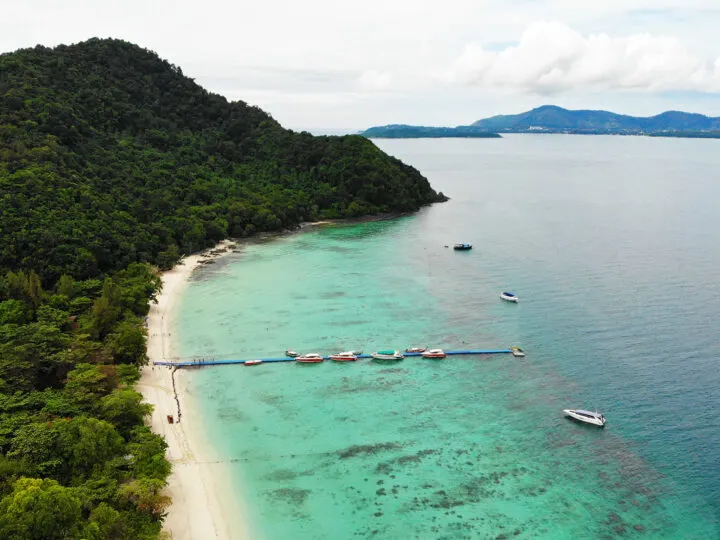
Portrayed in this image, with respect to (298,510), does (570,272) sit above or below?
above

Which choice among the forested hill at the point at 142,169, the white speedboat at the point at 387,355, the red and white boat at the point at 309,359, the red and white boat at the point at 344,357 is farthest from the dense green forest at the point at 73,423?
the white speedboat at the point at 387,355

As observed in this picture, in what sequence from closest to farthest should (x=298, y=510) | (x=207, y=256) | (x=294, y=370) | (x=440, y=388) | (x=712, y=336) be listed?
(x=298, y=510)
(x=440, y=388)
(x=294, y=370)
(x=712, y=336)
(x=207, y=256)

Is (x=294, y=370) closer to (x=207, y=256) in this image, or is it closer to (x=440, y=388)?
(x=440, y=388)

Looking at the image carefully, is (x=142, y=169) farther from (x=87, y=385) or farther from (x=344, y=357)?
(x=87, y=385)

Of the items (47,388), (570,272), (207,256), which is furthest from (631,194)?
(47,388)

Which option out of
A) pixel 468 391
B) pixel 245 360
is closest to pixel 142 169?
pixel 245 360

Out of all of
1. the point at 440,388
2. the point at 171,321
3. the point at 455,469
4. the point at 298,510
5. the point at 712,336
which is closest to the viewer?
the point at 298,510

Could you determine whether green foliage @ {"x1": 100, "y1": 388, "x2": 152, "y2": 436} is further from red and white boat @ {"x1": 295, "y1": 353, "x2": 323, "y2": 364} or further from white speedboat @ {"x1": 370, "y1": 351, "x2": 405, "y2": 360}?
white speedboat @ {"x1": 370, "y1": 351, "x2": 405, "y2": 360}
